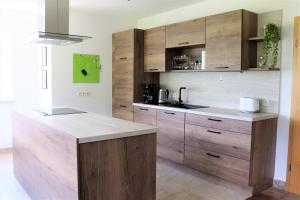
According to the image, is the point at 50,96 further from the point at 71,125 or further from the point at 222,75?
the point at 222,75

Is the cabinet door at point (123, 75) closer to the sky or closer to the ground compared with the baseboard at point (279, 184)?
closer to the sky

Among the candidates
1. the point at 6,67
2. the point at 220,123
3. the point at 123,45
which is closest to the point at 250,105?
the point at 220,123

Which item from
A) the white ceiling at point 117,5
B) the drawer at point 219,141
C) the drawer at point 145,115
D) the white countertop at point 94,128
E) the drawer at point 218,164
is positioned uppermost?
the white ceiling at point 117,5

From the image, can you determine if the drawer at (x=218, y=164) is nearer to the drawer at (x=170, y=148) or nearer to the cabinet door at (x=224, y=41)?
the drawer at (x=170, y=148)

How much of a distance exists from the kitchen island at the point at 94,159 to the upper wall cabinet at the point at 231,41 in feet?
5.59

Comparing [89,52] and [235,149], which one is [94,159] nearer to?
[235,149]

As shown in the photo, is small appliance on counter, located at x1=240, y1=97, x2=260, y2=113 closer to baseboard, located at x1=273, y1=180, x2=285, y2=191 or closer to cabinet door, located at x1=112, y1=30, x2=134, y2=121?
baseboard, located at x1=273, y1=180, x2=285, y2=191

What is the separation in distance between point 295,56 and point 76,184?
2727mm

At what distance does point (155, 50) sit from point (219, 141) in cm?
199

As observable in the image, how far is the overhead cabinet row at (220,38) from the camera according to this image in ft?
11.0

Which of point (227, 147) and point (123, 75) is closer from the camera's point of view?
point (227, 147)

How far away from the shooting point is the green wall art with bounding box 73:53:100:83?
4867 mm

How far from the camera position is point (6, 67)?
483cm

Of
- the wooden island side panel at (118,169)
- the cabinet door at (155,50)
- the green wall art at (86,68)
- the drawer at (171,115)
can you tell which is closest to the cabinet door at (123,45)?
the cabinet door at (155,50)
